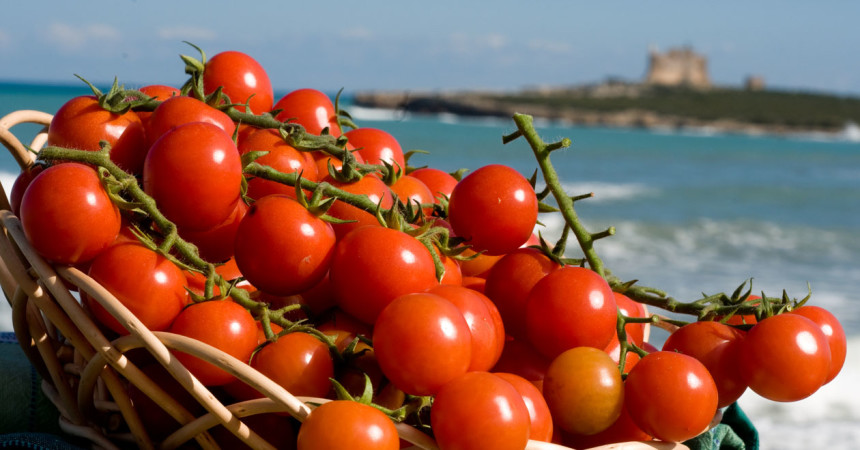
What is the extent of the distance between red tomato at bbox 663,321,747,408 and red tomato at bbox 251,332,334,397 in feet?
1.57

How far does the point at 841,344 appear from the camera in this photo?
1.19 metres

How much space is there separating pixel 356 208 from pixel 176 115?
10.5 inches

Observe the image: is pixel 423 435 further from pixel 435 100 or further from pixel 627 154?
pixel 435 100

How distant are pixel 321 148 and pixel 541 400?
50 centimetres

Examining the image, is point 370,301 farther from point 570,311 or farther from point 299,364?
point 570,311

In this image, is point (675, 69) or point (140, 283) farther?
point (675, 69)

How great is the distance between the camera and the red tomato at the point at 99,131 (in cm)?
111

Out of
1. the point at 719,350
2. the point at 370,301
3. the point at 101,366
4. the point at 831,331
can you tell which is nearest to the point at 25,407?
the point at 101,366

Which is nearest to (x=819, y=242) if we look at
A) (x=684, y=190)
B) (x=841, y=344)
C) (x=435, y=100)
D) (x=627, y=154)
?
(x=684, y=190)

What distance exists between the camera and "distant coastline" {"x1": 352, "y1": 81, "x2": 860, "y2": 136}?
42656 millimetres

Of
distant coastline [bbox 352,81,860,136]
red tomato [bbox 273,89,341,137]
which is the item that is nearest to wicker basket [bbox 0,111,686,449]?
red tomato [bbox 273,89,341,137]

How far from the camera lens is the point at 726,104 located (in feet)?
157

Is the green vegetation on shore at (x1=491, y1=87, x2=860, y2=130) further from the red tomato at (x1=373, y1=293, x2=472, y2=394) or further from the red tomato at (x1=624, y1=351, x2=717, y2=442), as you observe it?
the red tomato at (x1=373, y1=293, x2=472, y2=394)

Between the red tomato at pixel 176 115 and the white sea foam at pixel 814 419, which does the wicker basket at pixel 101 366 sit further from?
the white sea foam at pixel 814 419
